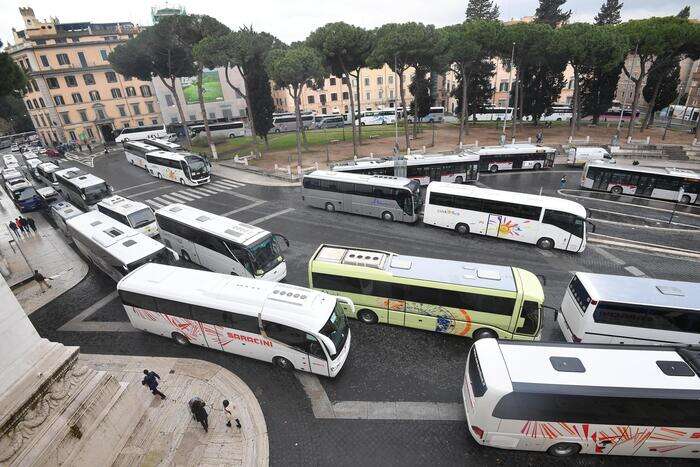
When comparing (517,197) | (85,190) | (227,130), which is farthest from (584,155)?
(227,130)

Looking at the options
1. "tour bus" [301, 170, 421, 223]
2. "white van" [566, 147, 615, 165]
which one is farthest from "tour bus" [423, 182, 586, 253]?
"white van" [566, 147, 615, 165]

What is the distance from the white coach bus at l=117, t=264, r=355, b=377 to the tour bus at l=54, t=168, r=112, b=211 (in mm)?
18038

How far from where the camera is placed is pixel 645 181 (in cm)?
2708

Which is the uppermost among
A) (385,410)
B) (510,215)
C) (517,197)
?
(517,197)

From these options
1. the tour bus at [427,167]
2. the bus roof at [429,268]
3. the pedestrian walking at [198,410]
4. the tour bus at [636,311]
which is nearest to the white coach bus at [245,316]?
the bus roof at [429,268]

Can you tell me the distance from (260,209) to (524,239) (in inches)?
756

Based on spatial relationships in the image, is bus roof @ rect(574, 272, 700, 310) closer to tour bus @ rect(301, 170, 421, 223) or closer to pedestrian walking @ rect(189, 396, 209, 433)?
tour bus @ rect(301, 170, 421, 223)

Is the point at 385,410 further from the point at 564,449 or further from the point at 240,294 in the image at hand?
the point at 240,294

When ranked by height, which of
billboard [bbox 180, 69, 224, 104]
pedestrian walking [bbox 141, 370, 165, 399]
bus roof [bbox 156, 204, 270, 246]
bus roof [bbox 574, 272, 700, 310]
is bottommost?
pedestrian walking [bbox 141, 370, 165, 399]

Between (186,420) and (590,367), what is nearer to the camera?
(590,367)

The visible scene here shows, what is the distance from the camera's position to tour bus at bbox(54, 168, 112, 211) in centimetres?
2714

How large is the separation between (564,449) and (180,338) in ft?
43.9

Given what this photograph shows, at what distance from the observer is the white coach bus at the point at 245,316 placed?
11391 millimetres

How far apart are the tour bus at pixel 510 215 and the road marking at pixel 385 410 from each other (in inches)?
503
